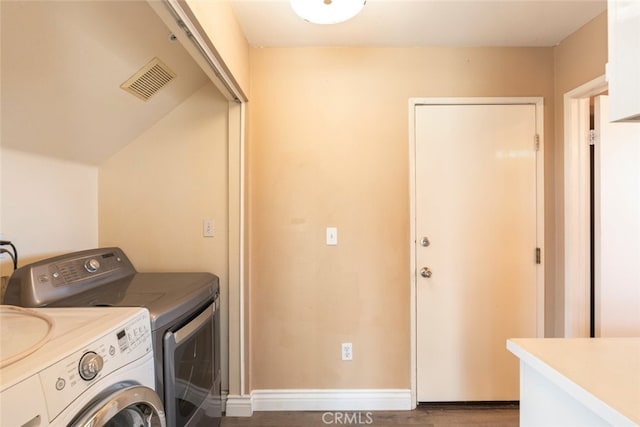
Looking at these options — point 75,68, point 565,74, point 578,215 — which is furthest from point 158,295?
point 565,74

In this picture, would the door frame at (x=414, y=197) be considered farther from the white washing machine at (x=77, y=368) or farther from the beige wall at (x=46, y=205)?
the beige wall at (x=46, y=205)

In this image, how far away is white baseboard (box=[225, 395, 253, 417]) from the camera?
5.92ft

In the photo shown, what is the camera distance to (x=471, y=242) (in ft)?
6.22

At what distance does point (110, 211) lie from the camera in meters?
1.83

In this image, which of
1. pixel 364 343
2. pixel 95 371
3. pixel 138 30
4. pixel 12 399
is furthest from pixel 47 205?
pixel 364 343

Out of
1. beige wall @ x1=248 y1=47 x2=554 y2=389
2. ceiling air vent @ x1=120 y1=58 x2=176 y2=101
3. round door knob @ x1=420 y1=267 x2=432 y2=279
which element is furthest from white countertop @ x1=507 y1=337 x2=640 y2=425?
ceiling air vent @ x1=120 y1=58 x2=176 y2=101

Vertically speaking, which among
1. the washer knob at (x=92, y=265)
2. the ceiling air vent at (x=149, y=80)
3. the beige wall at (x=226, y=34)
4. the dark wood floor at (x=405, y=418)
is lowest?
the dark wood floor at (x=405, y=418)

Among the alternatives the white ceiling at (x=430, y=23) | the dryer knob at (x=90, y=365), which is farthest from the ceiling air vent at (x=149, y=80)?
the dryer knob at (x=90, y=365)

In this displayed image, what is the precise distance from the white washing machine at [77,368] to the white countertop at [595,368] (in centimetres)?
118

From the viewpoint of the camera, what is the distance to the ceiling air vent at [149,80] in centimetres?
142

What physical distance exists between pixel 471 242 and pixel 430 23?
1.36 meters

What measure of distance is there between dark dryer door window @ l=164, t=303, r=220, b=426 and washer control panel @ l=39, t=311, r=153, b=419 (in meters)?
0.15

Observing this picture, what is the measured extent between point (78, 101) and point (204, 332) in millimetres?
1247

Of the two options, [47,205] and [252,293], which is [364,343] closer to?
[252,293]
